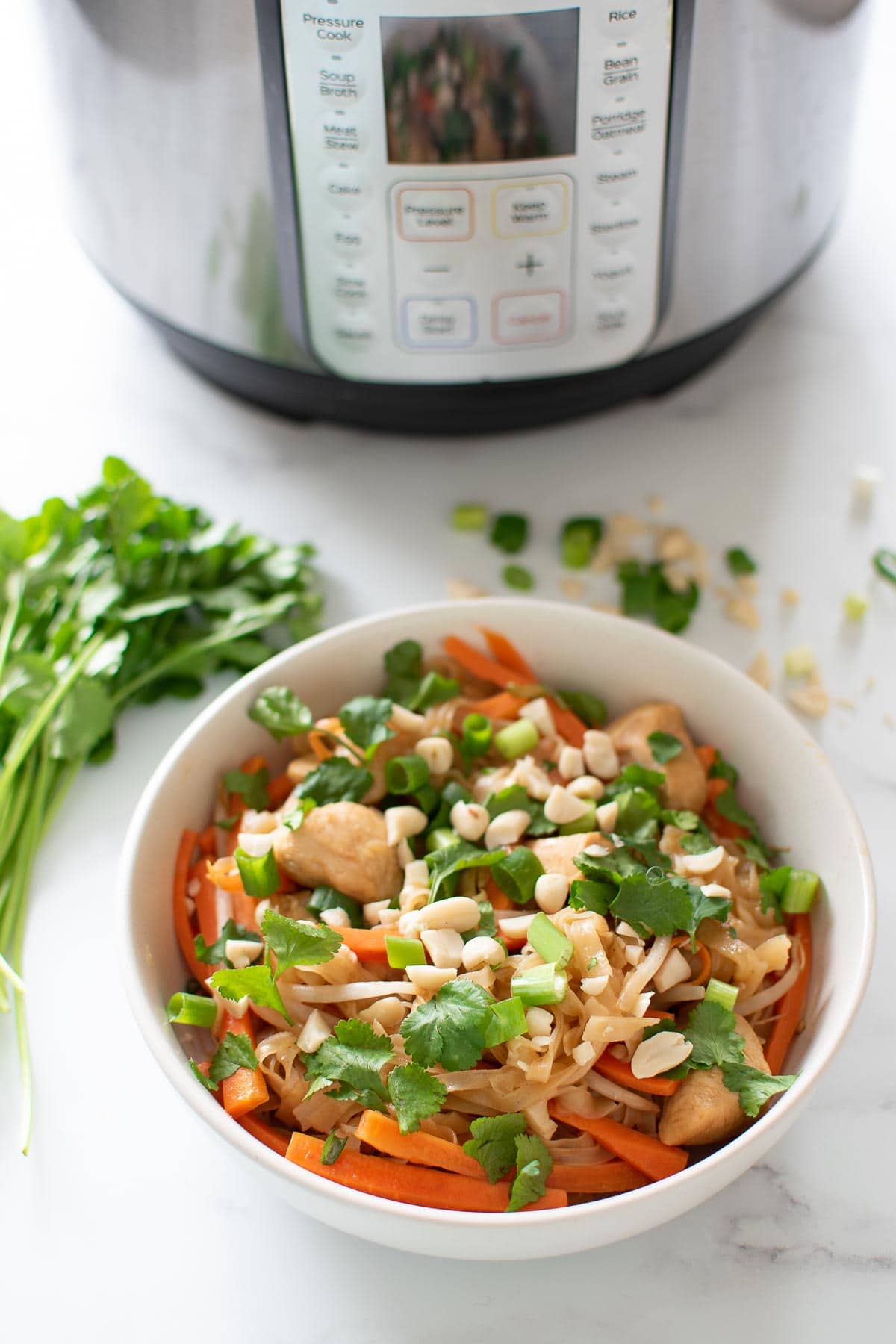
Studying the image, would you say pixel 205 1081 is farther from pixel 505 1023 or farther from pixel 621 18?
pixel 621 18

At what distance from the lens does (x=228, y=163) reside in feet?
3.43

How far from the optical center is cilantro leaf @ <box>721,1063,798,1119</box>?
763 mm

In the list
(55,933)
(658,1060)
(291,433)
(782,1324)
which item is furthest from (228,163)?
(782,1324)

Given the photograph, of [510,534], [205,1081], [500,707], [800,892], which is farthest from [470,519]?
[205,1081]

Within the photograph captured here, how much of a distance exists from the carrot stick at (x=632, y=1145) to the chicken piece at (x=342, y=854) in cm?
19

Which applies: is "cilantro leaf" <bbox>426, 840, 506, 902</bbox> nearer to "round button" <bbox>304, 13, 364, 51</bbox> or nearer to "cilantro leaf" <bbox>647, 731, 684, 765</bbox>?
"cilantro leaf" <bbox>647, 731, 684, 765</bbox>

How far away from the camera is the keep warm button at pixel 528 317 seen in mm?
1086

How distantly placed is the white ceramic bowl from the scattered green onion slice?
0.23m

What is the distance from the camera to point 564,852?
2.87 feet

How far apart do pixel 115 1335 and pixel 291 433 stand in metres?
0.85

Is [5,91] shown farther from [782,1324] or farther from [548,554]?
[782,1324]

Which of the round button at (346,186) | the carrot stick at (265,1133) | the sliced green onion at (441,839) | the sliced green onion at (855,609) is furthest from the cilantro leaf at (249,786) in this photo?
the sliced green onion at (855,609)

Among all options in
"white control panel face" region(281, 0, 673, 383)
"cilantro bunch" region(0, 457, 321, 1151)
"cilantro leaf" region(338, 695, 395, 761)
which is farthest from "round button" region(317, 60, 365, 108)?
"cilantro leaf" region(338, 695, 395, 761)

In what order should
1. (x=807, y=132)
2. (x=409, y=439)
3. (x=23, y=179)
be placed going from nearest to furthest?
(x=807, y=132) < (x=409, y=439) < (x=23, y=179)
